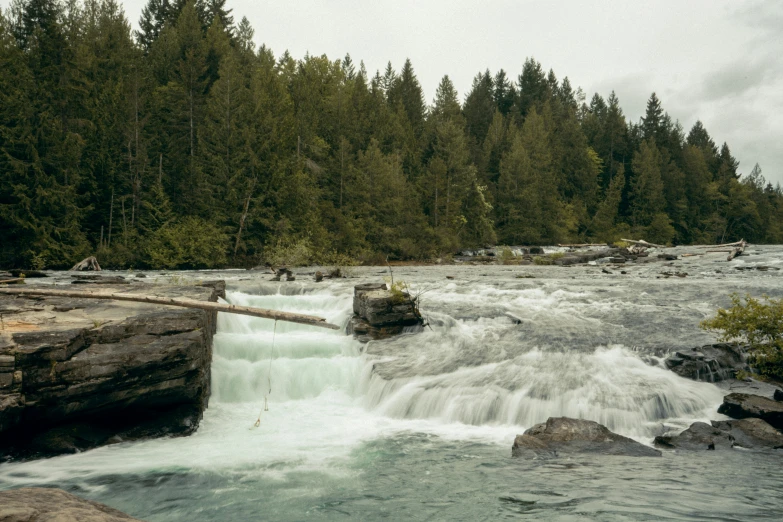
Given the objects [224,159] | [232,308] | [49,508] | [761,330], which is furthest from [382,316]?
[224,159]

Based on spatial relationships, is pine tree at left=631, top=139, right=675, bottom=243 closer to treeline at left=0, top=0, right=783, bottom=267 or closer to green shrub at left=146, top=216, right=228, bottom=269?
treeline at left=0, top=0, right=783, bottom=267

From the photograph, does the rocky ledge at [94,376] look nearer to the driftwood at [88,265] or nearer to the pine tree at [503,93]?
the driftwood at [88,265]

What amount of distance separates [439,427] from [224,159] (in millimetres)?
37897

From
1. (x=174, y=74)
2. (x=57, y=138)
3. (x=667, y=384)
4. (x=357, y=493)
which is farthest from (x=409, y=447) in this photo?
(x=174, y=74)

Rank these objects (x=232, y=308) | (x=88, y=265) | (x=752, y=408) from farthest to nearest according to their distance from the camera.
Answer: (x=88, y=265)
(x=752, y=408)
(x=232, y=308)

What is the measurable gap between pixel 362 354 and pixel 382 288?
3.80m

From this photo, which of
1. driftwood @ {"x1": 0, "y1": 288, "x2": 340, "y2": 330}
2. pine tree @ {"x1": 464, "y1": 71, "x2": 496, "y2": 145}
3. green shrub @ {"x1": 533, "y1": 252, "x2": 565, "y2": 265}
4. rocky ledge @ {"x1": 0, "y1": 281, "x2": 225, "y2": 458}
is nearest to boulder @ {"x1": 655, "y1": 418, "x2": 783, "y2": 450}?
driftwood @ {"x1": 0, "y1": 288, "x2": 340, "y2": 330}

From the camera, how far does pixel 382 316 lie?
1631 cm

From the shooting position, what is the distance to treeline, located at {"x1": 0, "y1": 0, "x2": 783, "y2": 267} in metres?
36.2

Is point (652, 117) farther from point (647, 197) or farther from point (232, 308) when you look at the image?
point (232, 308)

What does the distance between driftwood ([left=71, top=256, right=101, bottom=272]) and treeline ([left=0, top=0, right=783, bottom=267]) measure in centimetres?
217

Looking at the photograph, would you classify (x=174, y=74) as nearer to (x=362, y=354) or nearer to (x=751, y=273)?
→ (x=362, y=354)

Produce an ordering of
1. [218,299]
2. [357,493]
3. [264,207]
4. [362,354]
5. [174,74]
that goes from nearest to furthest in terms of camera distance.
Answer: [357,493] < [362,354] < [218,299] < [264,207] < [174,74]

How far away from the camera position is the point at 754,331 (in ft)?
42.3
